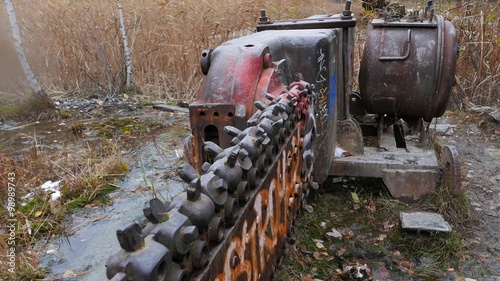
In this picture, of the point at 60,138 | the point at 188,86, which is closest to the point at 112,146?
the point at 60,138

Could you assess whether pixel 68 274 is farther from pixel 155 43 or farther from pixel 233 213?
pixel 155 43

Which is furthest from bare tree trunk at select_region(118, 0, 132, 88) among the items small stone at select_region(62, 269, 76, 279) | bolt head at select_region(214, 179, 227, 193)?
bolt head at select_region(214, 179, 227, 193)

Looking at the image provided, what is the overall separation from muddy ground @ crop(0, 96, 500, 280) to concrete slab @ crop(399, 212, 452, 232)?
0.13m

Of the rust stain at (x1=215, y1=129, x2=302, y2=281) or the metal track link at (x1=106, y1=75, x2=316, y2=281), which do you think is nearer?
the metal track link at (x1=106, y1=75, x2=316, y2=281)

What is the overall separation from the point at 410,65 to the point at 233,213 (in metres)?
3.27

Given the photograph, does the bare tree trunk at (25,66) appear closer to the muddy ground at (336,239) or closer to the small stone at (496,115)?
the muddy ground at (336,239)

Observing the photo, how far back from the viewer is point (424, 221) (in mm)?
3422

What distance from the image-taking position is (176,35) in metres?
7.06

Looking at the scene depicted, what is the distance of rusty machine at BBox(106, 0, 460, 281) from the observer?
110 centimetres

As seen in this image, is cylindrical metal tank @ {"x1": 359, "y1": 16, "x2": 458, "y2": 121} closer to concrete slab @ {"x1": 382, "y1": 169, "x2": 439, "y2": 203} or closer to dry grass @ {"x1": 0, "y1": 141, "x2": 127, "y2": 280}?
concrete slab @ {"x1": 382, "y1": 169, "x2": 439, "y2": 203}

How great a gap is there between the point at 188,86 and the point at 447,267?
16.1ft

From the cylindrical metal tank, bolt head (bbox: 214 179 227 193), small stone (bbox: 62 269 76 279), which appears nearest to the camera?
bolt head (bbox: 214 179 227 193)

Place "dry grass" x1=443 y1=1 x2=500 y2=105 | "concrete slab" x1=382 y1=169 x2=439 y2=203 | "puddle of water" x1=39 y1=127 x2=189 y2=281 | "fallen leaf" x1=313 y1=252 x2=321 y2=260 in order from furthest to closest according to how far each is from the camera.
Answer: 1. "dry grass" x1=443 y1=1 x2=500 y2=105
2. "concrete slab" x1=382 y1=169 x2=439 y2=203
3. "fallen leaf" x1=313 y1=252 x2=321 y2=260
4. "puddle of water" x1=39 y1=127 x2=189 y2=281

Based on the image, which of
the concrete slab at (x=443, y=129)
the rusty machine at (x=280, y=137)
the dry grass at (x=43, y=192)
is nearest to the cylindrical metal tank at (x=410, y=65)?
the rusty machine at (x=280, y=137)
